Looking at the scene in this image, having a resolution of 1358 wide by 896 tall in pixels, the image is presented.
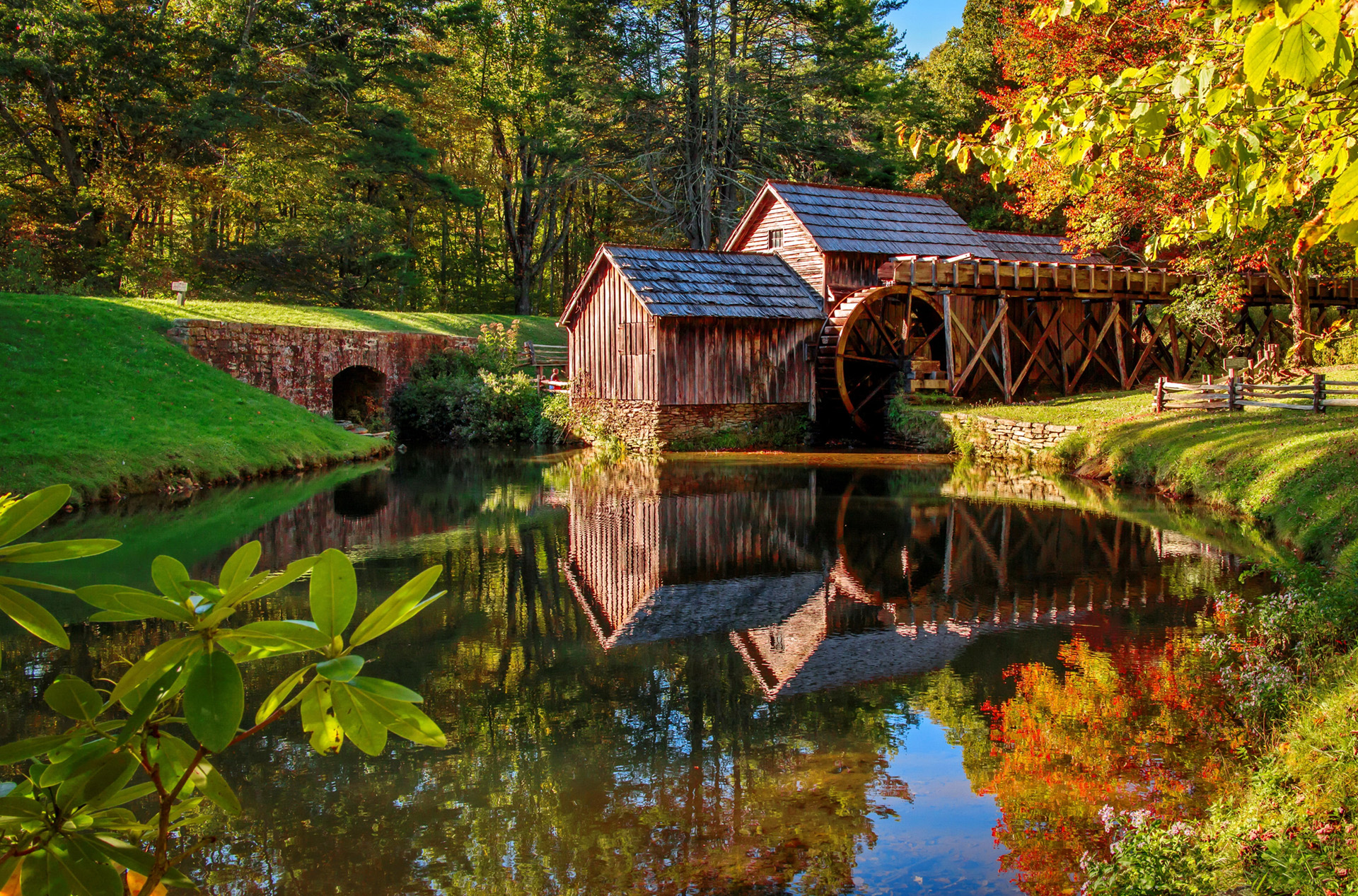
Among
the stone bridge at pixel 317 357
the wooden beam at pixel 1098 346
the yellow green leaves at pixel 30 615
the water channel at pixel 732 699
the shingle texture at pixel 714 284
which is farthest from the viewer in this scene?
the wooden beam at pixel 1098 346

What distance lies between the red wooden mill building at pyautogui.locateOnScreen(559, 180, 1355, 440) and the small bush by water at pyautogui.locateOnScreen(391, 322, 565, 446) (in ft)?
4.08

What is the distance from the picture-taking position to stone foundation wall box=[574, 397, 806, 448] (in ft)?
70.6

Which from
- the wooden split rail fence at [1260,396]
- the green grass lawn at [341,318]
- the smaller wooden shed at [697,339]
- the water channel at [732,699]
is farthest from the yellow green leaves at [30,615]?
the green grass lawn at [341,318]

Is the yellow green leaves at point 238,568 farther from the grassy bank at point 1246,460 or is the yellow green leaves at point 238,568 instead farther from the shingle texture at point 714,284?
the shingle texture at point 714,284

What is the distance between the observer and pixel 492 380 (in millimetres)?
25125

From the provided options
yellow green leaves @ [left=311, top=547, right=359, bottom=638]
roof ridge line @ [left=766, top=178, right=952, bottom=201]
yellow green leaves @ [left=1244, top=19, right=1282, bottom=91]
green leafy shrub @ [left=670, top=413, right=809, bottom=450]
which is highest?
roof ridge line @ [left=766, top=178, right=952, bottom=201]

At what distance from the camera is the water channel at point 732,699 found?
4531 mm

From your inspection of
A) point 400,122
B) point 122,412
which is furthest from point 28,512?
point 400,122

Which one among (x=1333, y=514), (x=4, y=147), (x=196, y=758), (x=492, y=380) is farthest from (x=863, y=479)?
(x=4, y=147)

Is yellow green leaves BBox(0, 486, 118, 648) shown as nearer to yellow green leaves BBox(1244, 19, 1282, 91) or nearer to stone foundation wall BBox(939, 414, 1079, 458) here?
yellow green leaves BBox(1244, 19, 1282, 91)

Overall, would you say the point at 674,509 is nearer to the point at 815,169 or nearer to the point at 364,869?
the point at 364,869

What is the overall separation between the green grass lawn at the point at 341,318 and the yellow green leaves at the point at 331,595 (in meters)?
22.7

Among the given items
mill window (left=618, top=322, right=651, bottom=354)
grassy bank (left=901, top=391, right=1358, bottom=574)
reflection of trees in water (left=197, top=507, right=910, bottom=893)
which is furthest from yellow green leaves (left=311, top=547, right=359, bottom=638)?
mill window (left=618, top=322, right=651, bottom=354)

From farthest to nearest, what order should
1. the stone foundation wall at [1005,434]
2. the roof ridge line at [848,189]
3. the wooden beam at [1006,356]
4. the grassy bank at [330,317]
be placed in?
the roof ridge line at [848,189], the wooden beam at [1006,356], the grassy bank at [330,317], the stone foundation wall at [1005,434]
